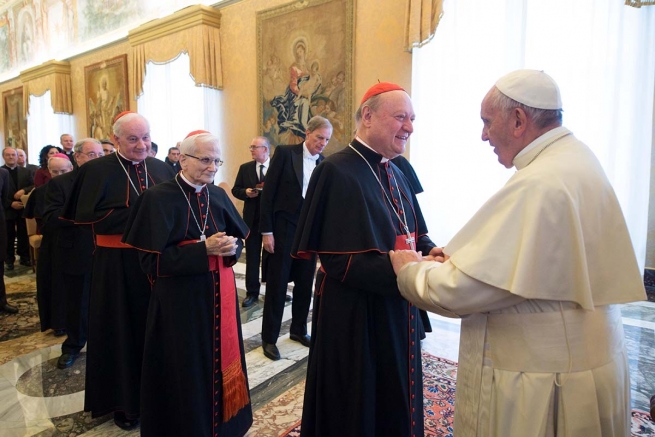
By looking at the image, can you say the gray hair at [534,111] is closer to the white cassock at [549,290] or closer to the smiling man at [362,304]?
the white cassock at [549,290]

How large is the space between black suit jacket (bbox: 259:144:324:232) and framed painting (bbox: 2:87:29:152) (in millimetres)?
15276

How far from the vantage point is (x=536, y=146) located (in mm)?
1396

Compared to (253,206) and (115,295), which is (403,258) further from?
(253,206)

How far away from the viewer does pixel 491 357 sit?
1.41m

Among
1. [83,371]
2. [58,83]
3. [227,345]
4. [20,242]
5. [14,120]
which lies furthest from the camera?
[14,120]

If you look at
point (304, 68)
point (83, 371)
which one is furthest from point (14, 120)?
point (83, 371)

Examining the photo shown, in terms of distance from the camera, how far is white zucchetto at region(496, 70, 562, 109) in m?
1.38

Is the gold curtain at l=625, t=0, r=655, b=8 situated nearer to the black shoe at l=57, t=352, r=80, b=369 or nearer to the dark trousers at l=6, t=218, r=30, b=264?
the black shoe at l=57, t=352, r=80, b=369

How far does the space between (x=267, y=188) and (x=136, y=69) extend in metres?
8.70

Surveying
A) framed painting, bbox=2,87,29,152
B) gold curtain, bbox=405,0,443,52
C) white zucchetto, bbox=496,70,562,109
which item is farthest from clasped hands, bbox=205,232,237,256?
framed painting, bbox=2,87,29,152

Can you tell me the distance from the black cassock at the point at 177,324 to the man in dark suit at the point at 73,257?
1802mm

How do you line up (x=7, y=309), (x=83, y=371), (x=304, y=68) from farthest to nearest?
(x=304, y=68) → (x=7, y=309) → (x=83, y=371)

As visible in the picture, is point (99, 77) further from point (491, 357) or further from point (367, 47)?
point (491, 357)

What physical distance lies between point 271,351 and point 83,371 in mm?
1493
